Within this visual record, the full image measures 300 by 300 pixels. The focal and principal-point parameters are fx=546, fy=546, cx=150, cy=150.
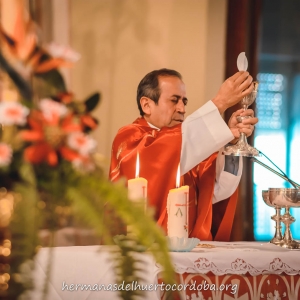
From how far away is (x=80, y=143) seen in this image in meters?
0.86

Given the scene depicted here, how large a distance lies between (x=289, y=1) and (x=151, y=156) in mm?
2629

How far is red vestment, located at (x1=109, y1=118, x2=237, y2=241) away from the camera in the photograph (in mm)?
2400

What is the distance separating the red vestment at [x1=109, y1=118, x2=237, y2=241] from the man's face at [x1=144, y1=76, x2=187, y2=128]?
0.94 ft

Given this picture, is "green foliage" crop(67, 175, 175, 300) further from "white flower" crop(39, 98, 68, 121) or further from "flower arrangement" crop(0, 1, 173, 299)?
"white flower" crop(39, 98, 68, 121)

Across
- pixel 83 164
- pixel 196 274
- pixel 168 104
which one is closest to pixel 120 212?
pixel 83 164

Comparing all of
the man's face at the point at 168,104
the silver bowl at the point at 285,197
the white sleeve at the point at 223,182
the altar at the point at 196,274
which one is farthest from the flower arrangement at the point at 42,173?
the man's face at the point at 168,104

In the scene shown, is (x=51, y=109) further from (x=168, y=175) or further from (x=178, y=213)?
(x=168, y=175)

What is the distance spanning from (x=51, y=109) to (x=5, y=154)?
0.10 meters

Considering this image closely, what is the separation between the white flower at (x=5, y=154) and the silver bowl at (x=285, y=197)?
139cm

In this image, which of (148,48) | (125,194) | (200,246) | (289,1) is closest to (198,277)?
(200,246)

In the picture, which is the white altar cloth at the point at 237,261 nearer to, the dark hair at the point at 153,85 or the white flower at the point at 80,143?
the white flower at the point at 80,143

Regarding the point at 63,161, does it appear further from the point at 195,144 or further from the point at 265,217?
the point at 265,217

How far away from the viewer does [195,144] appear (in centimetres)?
234

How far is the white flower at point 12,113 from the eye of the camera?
2.75 feet
